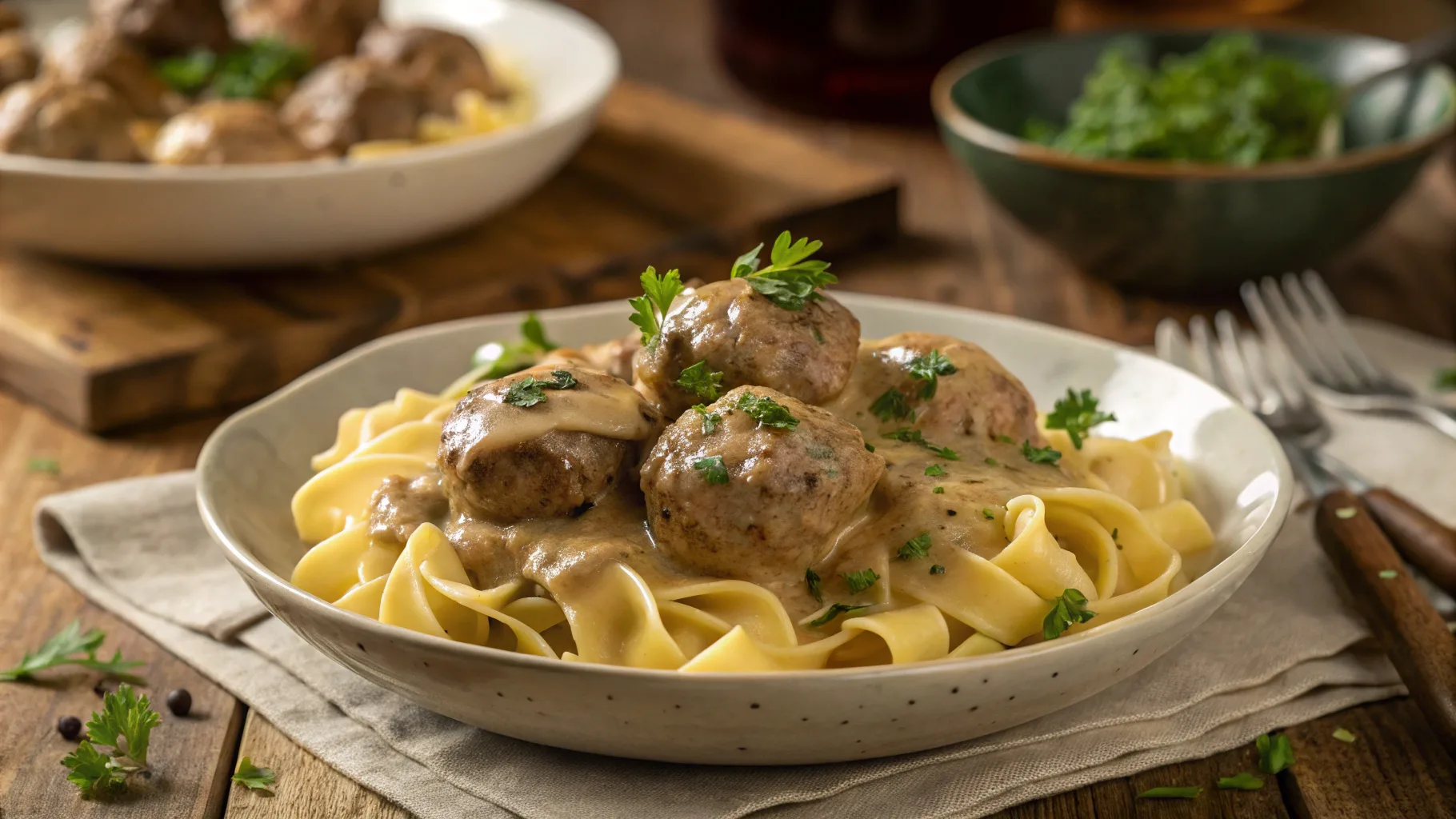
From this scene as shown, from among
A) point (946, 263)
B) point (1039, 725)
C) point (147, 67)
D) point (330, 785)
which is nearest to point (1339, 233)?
point (946, 263)

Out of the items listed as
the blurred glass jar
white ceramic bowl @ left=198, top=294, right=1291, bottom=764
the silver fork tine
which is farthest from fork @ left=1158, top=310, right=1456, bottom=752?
the blurred glass jar

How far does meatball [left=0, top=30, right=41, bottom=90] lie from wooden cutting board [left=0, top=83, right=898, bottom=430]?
142 cm

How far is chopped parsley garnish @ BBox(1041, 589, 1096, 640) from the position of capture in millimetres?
3186

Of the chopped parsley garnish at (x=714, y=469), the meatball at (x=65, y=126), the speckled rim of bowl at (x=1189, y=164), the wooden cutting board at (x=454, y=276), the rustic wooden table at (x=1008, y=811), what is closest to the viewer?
the chopped parsley garnish at (x=714, y=469)

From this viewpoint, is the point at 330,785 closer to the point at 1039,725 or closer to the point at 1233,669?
the point at 1039,725

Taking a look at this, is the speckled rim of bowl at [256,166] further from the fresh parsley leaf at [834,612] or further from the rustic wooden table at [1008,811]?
the fresh parsley leaf at [834,612]

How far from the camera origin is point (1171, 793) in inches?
126

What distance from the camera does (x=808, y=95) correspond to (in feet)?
29.5

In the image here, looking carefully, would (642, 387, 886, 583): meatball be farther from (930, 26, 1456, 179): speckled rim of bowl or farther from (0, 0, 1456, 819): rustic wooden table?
(930, 26, 1456, 179): speckled rim of bowl

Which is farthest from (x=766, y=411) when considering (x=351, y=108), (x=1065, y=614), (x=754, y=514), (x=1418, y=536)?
(x=351, y=108)

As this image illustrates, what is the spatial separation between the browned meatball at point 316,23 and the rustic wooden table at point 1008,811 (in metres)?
2.44

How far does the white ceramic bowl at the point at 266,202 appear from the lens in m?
5.61

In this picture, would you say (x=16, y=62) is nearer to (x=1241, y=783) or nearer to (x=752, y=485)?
(x=752, y=485)

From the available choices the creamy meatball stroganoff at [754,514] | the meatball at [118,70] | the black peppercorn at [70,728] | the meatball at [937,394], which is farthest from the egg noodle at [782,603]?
the meatball at [118,70]
